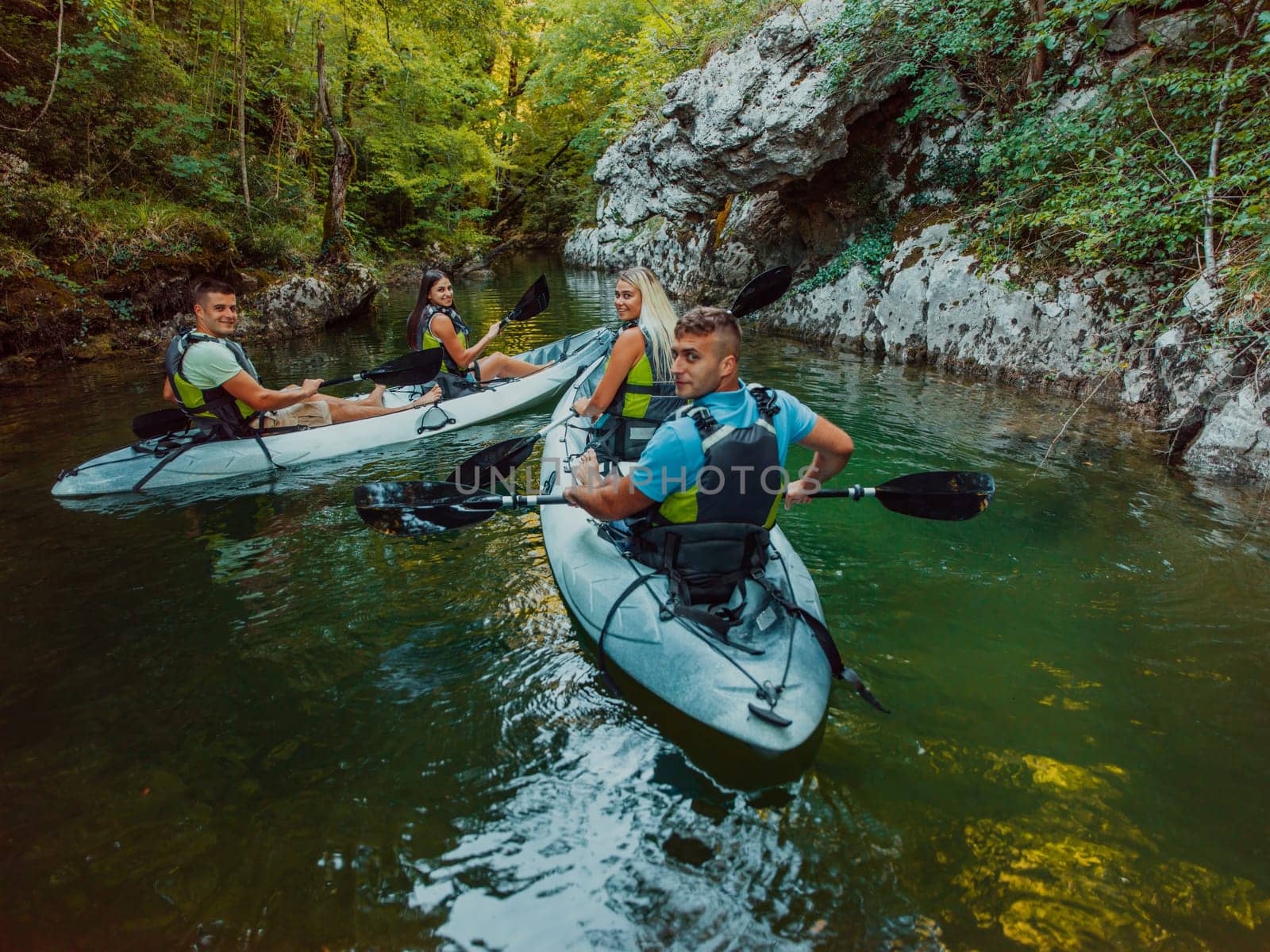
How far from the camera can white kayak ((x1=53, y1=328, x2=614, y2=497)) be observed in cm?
466

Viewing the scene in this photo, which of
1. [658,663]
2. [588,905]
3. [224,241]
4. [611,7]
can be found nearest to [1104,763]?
[658,663]

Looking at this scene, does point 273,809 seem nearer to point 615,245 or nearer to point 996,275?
point 996,275

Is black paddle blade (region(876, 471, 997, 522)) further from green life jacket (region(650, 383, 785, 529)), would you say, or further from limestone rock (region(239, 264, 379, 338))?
limestone rock (region(239, 264, 379, 338))

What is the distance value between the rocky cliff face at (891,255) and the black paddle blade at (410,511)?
15.3 ft

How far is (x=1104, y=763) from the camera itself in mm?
2283

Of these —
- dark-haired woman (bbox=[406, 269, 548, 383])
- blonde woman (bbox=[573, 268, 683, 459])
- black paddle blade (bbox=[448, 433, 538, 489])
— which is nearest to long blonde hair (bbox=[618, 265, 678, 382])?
blonde woman (bbox=[573, 268, 683, 459])

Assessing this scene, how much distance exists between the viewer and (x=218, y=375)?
459 centimetres

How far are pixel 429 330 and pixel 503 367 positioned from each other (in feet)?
3.67

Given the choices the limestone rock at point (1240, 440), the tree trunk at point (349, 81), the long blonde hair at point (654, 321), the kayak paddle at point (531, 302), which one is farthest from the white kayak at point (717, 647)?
the tree trunk at point (349, 81)

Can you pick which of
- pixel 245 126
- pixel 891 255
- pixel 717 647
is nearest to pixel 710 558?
pixel 717 647

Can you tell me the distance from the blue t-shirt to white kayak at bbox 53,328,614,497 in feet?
13.3

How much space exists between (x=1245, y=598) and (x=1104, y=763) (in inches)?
68.0

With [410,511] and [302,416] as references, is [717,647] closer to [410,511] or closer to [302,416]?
[410,511]

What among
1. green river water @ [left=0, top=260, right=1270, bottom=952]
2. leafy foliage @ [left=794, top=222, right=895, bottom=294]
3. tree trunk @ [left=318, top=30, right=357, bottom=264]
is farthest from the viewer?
tree trunk @ [left=318, top=30, right=357, bottom=264]
